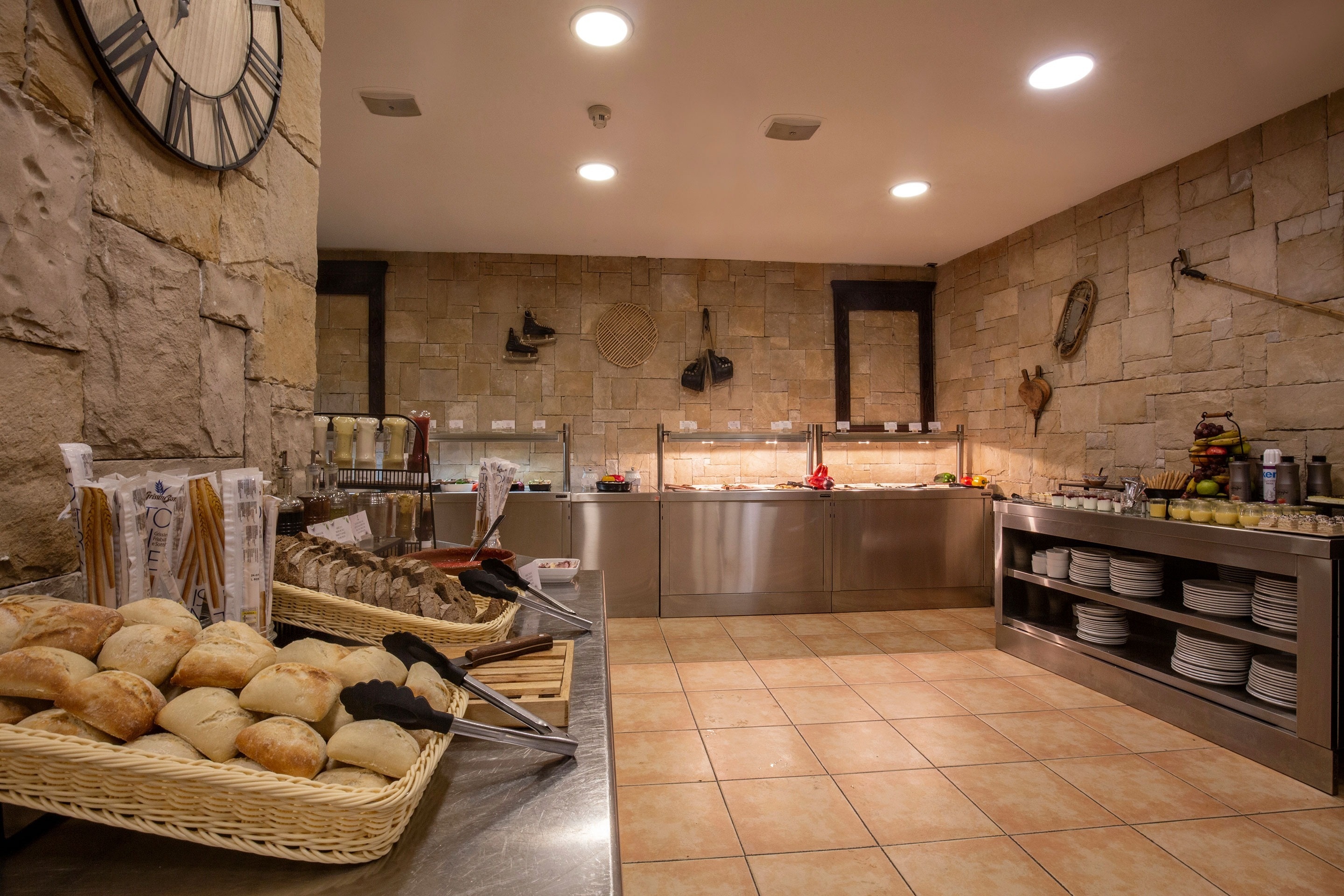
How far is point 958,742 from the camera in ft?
8.97

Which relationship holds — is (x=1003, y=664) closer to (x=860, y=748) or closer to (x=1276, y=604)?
(x=1276, y=604)

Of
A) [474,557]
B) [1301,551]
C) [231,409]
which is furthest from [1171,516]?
[231,409]

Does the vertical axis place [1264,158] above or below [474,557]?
above

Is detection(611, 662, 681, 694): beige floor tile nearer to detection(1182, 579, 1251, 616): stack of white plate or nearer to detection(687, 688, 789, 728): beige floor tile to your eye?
detection(687, 688, 789, 728): beige floor tile

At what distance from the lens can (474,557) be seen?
5.79 ft

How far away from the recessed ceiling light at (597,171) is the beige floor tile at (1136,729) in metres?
3.81

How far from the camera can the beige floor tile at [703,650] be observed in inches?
154

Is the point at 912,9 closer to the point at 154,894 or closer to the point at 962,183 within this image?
the point at 962,183

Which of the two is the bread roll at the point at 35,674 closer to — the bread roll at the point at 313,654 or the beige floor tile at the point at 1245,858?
the bread roll at the point at 313,654

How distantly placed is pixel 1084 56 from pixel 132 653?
11.9ft

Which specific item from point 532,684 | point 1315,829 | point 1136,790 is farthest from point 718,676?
point 532,684

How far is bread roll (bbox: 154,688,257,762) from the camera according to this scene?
63cm

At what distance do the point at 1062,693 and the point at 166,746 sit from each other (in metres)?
3.87

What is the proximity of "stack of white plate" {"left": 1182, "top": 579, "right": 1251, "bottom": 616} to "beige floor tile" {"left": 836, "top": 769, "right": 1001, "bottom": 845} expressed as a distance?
164 centimetres
